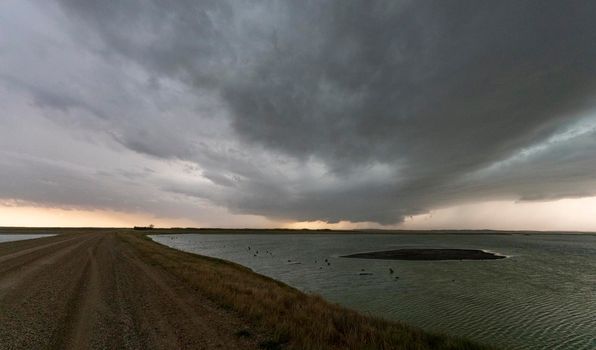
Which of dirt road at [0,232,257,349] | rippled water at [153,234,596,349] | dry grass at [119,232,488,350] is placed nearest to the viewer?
dirt road at [0,232,257,349]

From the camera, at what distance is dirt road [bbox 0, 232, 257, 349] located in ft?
31.9

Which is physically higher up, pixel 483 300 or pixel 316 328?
pixel 316 328

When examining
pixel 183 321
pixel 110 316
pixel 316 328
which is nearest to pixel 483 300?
pixel 316 328

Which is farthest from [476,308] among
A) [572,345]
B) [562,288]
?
[562,288]

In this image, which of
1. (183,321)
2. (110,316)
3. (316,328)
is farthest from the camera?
(110,316)

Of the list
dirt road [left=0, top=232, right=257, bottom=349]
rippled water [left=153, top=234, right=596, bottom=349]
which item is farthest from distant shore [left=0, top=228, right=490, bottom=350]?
rippled water [left=153, top=234, right=596, bottom=349]

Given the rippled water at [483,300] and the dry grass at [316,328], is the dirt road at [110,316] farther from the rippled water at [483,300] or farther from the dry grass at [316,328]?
the rippled water at [483,300]

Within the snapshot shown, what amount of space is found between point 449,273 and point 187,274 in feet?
110

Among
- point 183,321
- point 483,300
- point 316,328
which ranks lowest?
point 483,300

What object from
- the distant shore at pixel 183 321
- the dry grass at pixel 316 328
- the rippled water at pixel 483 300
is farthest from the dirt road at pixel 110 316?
the rippled water at pixel 483 300

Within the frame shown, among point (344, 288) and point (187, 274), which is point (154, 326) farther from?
point (344, 288)

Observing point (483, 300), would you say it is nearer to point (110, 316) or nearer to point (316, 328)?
point (316, 328)

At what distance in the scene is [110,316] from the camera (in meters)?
12.4

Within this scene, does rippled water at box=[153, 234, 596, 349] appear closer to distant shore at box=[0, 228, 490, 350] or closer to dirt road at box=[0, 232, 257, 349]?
distant shore at box=[0, 228, 490, 350]
